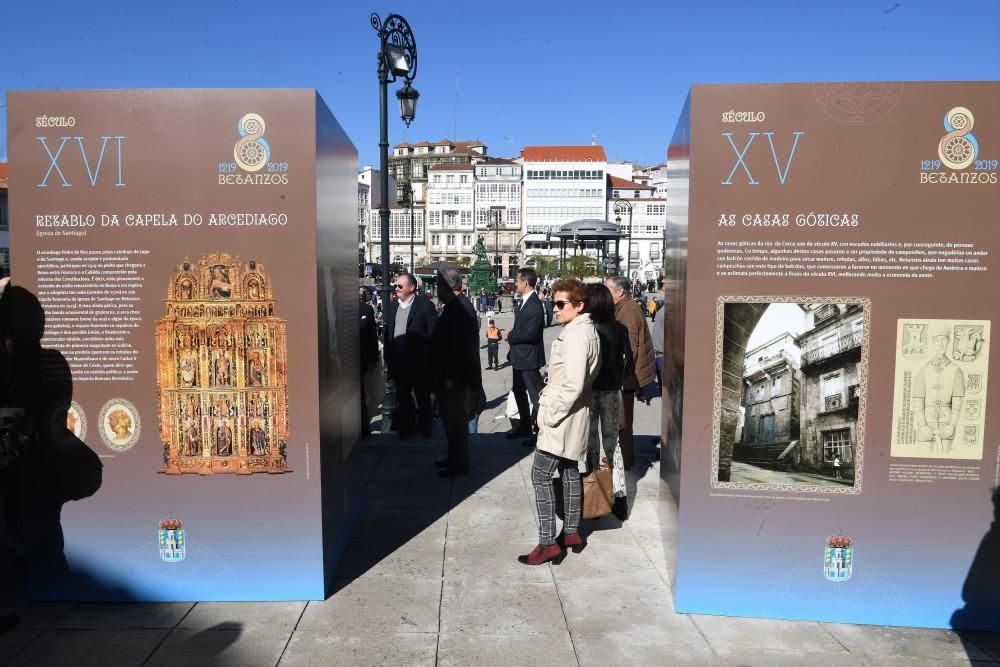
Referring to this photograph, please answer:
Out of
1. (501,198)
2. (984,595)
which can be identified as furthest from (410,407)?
(501,198)

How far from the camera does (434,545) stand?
4965 mm

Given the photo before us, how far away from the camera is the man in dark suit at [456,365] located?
6293 millimetres

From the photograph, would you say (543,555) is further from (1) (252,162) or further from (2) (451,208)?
(2) (451,208)

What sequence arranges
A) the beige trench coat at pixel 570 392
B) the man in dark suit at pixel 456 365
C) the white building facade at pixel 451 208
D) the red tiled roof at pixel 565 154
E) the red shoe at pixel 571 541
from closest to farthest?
the beige trench coat at pixel 570 392 → the red shoe at pixel 571 541 → the man in dark suit at pixel 456 365 → the red tiled roof at pixel 565 154 → the white building facade at pixel 451 208

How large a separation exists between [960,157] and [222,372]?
151 inches

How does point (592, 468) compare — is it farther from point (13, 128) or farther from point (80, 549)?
point (13, 128)

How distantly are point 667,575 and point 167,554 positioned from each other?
9.49ft

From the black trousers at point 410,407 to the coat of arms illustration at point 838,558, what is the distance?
15.4ft

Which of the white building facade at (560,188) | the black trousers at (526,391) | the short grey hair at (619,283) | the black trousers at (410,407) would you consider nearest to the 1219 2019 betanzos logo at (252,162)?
the short grey hair at (619,283)

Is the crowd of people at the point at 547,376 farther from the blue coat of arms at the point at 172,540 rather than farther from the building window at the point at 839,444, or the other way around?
the blue coat of arms at the point at 172,540

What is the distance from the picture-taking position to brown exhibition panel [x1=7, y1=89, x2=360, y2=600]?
374 centimetres

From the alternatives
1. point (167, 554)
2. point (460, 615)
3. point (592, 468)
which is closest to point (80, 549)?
point (167, 554)

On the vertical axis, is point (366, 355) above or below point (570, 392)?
below

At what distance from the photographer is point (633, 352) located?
6.56 metres
